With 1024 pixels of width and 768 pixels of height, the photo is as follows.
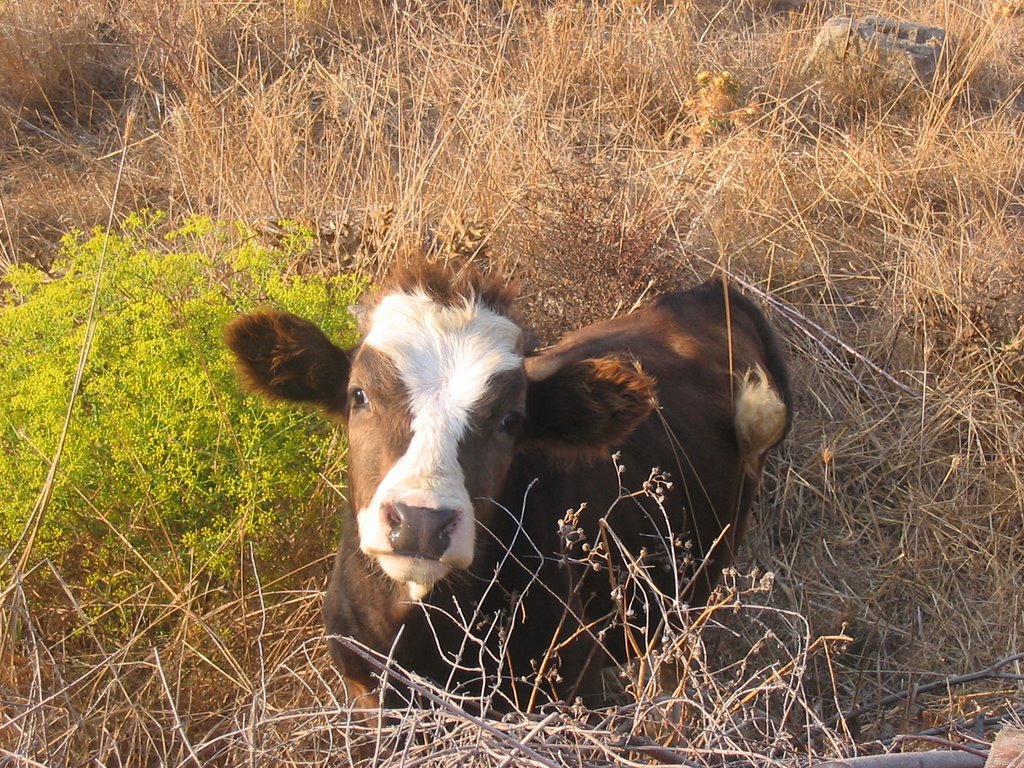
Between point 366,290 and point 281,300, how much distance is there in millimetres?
764

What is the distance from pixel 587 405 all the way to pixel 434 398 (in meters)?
0.56

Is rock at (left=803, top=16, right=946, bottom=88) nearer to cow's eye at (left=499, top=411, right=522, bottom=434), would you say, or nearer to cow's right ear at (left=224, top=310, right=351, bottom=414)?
cow's eye at (left=499, top=411, right=522, bottom=434)

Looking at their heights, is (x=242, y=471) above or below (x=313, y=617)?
above

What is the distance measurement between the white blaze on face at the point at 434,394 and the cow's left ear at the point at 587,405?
180mm

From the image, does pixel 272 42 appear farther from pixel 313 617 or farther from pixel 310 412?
pixel 313 617

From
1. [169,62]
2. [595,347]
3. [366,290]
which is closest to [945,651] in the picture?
[595,347]

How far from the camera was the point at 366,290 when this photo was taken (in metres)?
5.11

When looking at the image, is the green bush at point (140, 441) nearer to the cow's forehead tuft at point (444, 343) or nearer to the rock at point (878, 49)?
the cow's forehead tuft at point (444, 343)

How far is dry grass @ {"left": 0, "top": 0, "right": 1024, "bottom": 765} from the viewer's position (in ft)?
12.6

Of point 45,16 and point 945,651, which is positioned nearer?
point 945,651

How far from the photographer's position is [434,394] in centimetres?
316

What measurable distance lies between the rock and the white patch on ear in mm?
4401

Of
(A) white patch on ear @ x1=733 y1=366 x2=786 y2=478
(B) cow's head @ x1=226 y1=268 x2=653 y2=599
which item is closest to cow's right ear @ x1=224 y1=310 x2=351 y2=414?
(B) cow's head @ x1=226 y1=268 x2=653 y2=599

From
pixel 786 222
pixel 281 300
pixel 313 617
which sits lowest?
pixel 313 617
